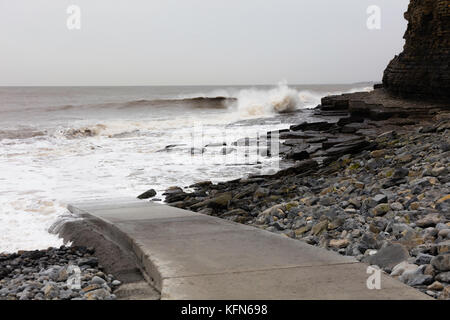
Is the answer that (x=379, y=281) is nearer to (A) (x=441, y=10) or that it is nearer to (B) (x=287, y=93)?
(A) (x=441, y=10)

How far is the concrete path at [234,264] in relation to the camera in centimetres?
265

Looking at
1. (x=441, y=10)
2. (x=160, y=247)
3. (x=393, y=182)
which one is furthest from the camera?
(x=441, y=10)

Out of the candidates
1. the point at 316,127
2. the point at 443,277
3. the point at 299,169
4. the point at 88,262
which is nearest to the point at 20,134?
the point at 316,127

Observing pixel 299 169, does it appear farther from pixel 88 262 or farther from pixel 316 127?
pixel 316 127

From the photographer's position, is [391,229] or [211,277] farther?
[391,229]

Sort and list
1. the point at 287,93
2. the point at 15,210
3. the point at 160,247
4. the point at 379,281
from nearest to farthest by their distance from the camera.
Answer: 1. the point at 379,281
2. the point at 160,247
3. the point at 15,210
4. the point at 287,93

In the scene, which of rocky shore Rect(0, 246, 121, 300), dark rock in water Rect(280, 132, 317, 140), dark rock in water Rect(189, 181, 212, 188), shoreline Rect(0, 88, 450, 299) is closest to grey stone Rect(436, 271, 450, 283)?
shoreline Rect(0, 88, 450, 299)

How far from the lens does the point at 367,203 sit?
4973 millimetres

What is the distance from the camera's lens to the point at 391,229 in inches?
159

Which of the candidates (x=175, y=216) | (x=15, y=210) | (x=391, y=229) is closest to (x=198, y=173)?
(x=15, y=210)

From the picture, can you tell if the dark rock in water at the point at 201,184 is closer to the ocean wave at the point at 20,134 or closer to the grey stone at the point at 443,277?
the grey stone at the point at 443,277

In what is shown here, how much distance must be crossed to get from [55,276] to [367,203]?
3287 mm

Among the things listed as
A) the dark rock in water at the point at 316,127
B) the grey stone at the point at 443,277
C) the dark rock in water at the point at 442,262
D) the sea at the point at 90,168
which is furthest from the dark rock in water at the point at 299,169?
the dark rock in water at the point at 316,127
